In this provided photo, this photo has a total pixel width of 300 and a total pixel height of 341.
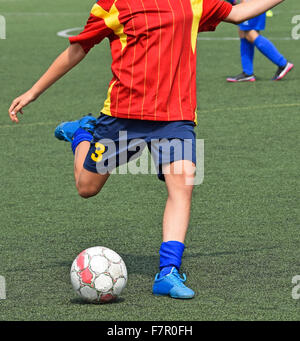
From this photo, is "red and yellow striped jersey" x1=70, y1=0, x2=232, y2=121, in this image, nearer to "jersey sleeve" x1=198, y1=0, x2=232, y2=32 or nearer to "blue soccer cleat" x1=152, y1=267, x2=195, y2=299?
"jersey sleeve" x1=198, y1=0, x2=232, y2=32

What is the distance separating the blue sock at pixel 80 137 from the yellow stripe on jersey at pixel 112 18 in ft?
3.26

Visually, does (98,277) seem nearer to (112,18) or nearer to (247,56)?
(112,18)

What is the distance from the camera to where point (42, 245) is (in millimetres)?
6078

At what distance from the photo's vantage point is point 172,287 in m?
4.97

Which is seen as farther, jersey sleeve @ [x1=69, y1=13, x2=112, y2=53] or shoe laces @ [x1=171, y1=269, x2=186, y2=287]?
jersey sleeve @ [x1=69, y1=13, x2=112, y2=53]

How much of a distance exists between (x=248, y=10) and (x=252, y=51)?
7755 millimetres

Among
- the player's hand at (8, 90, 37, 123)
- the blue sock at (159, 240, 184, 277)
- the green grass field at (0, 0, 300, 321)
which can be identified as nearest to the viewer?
the green grass field at (0, 0, 300, 321)

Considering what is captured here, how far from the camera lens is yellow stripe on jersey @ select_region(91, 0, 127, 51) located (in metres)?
5.11

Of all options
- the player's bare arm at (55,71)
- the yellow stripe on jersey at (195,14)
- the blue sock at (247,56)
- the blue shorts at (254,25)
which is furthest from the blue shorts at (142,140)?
the blue shorts at (254,25)

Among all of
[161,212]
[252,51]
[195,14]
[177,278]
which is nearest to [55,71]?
[195,14]

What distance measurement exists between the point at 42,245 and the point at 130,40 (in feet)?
5.34

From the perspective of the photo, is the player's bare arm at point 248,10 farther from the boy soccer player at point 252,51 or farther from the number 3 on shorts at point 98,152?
the boy soccer player at point 252,51

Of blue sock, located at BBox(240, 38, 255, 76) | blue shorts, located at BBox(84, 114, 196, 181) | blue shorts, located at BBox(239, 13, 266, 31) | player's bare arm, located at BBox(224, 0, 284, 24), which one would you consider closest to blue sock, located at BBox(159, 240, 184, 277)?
blue shorts, located at BBox(84, 114, 196, 181)
